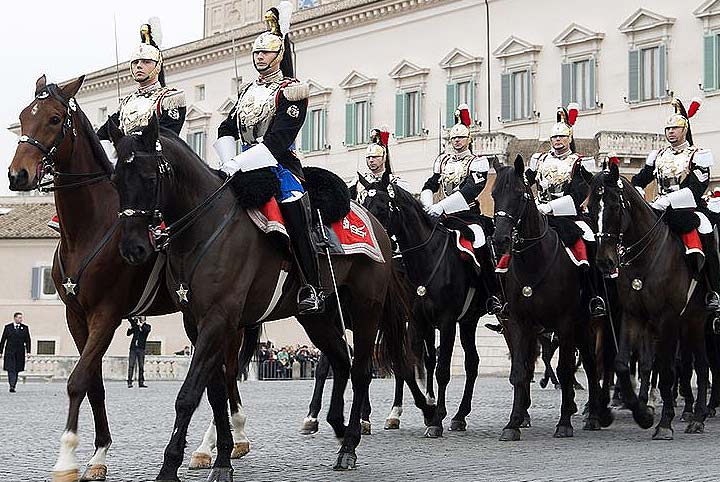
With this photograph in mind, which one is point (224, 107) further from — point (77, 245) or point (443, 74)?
point (77, 245)

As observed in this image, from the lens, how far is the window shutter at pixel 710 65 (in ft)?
139

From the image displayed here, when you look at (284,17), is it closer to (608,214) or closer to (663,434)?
(608,214)

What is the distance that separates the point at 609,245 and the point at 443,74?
38.6 m

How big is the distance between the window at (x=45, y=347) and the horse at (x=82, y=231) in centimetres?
4854

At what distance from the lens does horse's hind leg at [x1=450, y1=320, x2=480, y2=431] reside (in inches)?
594

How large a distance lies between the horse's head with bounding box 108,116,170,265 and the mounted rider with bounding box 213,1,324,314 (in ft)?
2.91

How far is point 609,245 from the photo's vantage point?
543 inches

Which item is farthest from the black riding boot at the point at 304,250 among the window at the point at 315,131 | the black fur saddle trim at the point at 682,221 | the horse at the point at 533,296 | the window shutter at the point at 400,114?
the window at the point at 315,131

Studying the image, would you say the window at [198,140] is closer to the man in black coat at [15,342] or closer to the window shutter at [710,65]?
the window shutter at [710,65]

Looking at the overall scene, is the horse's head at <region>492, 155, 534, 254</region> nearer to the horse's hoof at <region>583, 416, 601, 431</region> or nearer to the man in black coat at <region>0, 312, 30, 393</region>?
the horse's hoof at <region>583, 416, 601, 431</region>

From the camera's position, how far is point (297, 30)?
194ft

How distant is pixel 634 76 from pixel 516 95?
5.42m

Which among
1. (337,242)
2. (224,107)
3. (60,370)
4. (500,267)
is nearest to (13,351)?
(60,370)

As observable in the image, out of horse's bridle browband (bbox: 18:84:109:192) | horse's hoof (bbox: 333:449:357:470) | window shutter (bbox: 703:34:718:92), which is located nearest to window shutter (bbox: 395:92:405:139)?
window shutter (bbox: 703:34:718:92)
